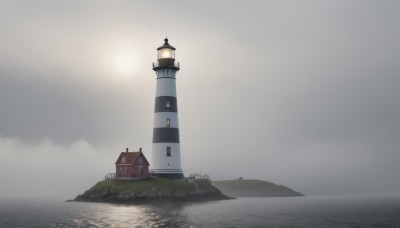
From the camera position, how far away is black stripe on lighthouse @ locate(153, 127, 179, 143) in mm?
83688

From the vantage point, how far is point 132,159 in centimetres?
8569

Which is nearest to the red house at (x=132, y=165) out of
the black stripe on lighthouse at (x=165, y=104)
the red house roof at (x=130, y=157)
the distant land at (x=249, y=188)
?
the red house roof at (x=130, y=157)

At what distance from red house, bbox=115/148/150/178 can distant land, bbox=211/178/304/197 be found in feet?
162

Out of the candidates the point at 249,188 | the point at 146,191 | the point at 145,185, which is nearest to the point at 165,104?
the point at 145,185

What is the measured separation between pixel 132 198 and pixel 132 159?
956cm

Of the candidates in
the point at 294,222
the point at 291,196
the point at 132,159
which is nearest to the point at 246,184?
the point at 291,196

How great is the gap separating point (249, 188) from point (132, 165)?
209ft

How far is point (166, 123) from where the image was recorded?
276ft

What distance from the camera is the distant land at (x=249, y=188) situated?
135600 mm

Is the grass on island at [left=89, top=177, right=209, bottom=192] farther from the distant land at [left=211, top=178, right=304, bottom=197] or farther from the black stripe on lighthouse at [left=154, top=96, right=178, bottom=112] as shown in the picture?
the distant land at [left=211, top=178, right=304, bottom=197]

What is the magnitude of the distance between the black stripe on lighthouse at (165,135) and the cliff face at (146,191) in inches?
263

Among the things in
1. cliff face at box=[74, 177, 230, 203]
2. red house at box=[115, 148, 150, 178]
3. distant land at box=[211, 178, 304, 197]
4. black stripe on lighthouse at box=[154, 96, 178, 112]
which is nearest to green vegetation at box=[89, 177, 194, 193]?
cliff face at box=[74, 177, 230, 203]

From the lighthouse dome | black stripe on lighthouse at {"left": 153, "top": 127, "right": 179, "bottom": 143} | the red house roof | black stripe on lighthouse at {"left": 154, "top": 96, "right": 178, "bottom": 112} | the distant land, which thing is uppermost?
the lighthouse dome

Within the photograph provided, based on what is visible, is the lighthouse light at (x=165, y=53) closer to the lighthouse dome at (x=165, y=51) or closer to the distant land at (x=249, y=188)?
the lighthouse dome at (x=165, y=51)
